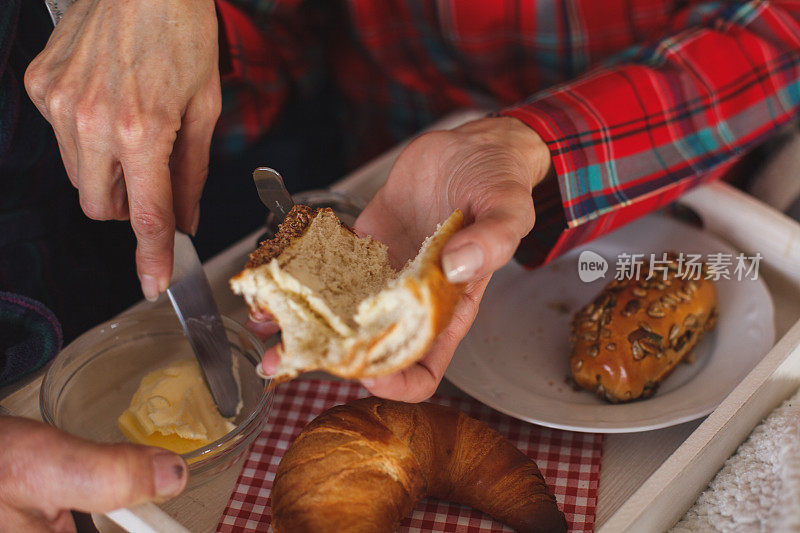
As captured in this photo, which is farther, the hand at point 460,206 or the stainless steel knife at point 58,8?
the stainless steel knife at point 58,8

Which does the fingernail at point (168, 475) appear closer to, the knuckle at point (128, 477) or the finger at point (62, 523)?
the knuckle at point (128, 477)

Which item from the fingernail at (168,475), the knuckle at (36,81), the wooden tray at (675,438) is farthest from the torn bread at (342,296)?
the knuckle at (36,81)

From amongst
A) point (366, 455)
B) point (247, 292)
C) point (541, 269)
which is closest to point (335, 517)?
point (366, 455)

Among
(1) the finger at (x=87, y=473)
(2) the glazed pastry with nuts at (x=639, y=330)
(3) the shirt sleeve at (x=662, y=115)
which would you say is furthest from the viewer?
(3) the shirt sleeve at (x=662, y=115)

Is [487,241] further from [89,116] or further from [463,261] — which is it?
[89,116]

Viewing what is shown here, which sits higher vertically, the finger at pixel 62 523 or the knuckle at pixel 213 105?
the knuckle at pixel 213 105

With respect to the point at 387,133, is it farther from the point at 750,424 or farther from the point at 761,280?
the point at 750,424

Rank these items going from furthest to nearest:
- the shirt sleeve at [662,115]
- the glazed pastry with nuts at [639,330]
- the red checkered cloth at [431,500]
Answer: the shirt sleeve at [662,115] → the glazed pastry with nuts at [639,330] → the red checkered cloth at [431,500]

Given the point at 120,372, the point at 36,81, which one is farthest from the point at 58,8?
the point at 120,372
